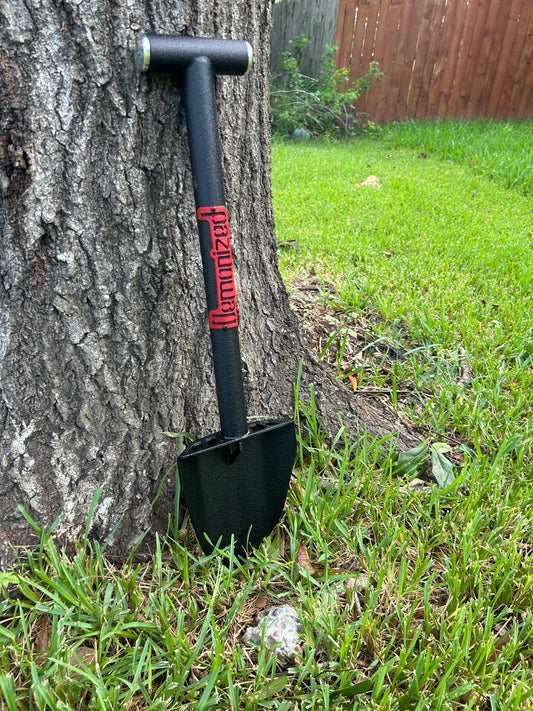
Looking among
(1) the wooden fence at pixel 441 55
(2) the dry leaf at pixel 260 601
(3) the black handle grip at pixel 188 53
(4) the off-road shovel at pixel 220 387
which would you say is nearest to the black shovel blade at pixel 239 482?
(4) the off-road shovel at pixel 220 387

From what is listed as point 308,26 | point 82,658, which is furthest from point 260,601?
point 308,26

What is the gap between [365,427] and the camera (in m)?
1.72

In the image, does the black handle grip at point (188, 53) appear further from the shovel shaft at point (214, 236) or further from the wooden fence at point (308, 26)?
the wooden fence at point (308, 26)

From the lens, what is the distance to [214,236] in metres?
1.19

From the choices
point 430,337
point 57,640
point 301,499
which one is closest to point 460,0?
point 430,337

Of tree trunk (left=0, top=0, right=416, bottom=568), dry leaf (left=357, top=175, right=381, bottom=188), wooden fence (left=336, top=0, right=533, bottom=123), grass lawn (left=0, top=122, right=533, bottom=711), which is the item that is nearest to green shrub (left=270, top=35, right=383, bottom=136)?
wooden fence (left=336, top=0, right=533, bottom=123)

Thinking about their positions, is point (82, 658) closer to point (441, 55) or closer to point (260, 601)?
point (260, 601)

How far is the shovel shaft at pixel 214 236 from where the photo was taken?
1132mm

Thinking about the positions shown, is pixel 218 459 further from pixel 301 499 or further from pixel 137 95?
pixel 137 95

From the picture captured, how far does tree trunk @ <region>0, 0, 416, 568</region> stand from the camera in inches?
42.4

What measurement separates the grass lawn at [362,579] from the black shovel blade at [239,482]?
7 cm

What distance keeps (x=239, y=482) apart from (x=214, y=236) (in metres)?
0.63

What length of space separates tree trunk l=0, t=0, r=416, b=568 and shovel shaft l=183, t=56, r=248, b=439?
84 mm

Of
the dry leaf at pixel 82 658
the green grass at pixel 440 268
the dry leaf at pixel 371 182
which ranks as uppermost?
the green grass at pixel 440 268
